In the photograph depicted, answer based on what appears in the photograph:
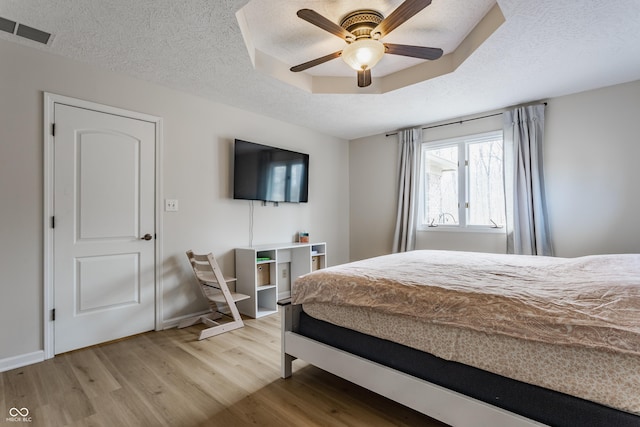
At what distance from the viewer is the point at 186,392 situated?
1867 millimetres

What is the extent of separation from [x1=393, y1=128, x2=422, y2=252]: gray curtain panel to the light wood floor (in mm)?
2553

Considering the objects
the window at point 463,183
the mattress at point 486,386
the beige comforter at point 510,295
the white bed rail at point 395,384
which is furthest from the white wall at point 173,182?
the mattress at point 486,386

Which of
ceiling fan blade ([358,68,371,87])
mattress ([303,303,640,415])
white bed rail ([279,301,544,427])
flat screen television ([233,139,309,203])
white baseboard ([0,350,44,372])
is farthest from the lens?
flat screen television ([233,139,309,203])

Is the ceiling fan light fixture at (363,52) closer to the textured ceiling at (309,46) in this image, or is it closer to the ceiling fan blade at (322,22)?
the ceiling fan blade at (322,22)

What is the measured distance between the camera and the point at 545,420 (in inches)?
45.6

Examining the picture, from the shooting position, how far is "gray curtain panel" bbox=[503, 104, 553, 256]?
3.30 meters

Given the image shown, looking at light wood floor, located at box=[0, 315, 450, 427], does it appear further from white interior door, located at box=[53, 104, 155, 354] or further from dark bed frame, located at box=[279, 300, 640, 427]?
white interior door, located at box=[53, 104, 155, 354]

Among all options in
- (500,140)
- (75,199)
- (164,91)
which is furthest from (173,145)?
(500,140)

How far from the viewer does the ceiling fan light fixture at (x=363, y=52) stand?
2.05 m

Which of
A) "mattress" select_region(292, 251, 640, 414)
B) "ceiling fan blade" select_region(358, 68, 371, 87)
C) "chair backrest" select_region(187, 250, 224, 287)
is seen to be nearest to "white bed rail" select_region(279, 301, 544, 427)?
"mattress" select_region(292, 251, 640, 414)

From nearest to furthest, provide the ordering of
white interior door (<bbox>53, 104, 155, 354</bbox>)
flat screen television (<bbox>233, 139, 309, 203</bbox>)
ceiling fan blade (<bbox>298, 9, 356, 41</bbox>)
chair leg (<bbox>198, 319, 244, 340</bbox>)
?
1. ceiling fan blade (<bbox>298, 9, 356, 41</bbox>)
2. white interior door (<bbox>53, 104, 155, 354</bbox>)
3. chair leg (<bbox>198, 319, 244, 340</bbox>)
4. flat screen television (<bbox>233, 139, 309, 203</bbox>)

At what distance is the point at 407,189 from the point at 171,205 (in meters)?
3.09

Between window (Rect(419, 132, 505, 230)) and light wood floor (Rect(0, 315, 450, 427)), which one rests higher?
window (Rect(419, 132, 505, 230))

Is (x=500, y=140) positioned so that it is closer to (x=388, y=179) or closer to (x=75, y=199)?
(x=388, y=179)
